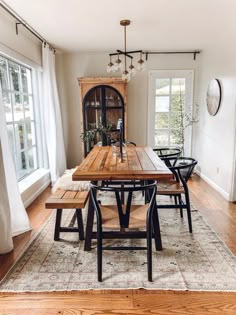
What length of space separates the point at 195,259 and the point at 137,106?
3.38 m

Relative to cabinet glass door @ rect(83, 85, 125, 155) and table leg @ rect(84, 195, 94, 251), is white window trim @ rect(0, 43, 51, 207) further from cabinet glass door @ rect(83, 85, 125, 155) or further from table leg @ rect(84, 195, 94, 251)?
table leg @ rect(84, 195, 94, 251)

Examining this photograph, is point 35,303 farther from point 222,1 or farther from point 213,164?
point 213,164

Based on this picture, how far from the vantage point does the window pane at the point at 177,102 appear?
4.87 m

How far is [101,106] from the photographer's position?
4.59 meters

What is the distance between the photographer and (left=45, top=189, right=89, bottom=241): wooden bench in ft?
7.23

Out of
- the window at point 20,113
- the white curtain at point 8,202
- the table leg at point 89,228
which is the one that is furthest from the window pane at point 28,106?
the table leg at point 89,228

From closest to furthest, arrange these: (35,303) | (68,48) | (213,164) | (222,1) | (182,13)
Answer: (35,303), (222,1), (182,13), (213,164), (68,48)

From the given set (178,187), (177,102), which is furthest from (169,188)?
(177,102)

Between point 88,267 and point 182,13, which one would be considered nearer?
point 88,267

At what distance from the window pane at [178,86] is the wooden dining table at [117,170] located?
8.43 feet

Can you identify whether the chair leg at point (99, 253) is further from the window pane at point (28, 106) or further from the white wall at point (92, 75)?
the white wall at point (92, 75)

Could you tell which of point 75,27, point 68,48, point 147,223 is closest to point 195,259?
point 147,223

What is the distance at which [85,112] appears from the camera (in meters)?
4.62

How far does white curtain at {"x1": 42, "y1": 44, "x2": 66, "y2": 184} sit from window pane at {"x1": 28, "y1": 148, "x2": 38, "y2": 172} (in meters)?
0.23
